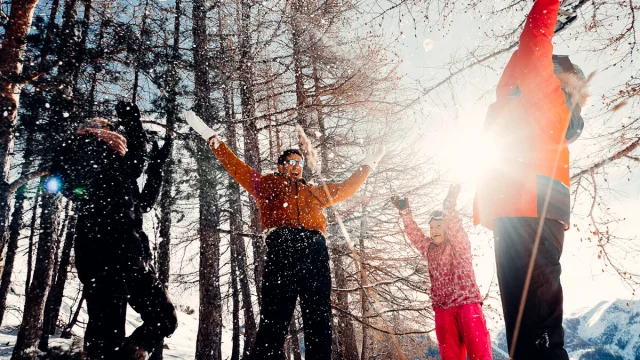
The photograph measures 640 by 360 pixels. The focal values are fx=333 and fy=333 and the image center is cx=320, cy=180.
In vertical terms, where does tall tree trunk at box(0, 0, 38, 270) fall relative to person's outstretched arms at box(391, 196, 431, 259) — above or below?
above

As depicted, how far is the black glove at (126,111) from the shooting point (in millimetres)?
2572

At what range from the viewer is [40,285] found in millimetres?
6625

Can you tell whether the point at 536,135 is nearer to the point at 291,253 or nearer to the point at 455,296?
the point at 291,253

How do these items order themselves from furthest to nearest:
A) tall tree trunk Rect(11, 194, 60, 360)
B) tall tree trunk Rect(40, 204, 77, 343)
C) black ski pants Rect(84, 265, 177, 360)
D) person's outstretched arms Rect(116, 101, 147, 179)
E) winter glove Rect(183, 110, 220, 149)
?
1. tall tree trunk Rect(40, 204, 77, 343)
2. tall tree trunk Rect(11, 194, 60, 360)
3. winter glove Rect(183, 110, 220, 149)
4. person's outstretched arms Rect(116, 101, 147, 179)
5. black ski pants Rect(84, 265, 177, 360)

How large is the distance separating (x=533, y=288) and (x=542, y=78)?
911mm

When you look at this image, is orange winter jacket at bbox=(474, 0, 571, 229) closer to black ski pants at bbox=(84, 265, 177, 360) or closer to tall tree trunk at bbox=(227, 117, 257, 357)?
black ski pants at bbox=(84, 265, 177, 360)

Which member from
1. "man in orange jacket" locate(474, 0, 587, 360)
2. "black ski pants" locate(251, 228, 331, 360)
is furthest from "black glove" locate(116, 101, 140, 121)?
"man in orange jacket" locate(474, 0, 587, 360)

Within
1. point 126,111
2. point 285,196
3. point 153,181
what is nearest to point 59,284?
point 153,181

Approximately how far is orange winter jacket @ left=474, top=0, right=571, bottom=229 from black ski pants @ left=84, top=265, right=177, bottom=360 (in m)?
2.16

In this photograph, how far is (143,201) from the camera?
2.55 m

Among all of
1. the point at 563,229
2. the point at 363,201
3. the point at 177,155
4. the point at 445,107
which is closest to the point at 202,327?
the point at 177,155

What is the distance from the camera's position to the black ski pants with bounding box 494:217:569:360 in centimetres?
131

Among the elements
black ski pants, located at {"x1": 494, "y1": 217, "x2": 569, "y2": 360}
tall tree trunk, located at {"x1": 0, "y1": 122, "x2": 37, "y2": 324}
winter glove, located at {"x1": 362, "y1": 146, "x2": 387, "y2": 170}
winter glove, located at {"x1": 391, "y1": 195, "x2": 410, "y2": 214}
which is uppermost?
tall tree trunk, located at {"x1": 0, "y1": 122, "x2": 37, "y2": 324}

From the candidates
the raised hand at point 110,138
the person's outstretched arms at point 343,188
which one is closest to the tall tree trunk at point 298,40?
the person's outstretched arms at point 343,188
